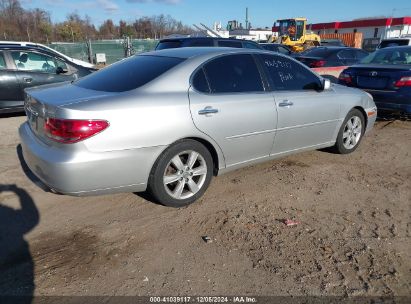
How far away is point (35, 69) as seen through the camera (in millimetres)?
7848

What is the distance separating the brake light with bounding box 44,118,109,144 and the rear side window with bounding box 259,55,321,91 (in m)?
2.23

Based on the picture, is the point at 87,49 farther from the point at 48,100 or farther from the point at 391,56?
the point at 48,100

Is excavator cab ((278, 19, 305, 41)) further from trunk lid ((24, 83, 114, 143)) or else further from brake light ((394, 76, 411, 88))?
trunk lid ((24, 83, 114, 143))

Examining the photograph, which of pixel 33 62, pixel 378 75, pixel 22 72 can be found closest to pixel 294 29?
pixel 378 75

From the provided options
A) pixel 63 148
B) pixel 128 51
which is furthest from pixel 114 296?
pixel 128 51

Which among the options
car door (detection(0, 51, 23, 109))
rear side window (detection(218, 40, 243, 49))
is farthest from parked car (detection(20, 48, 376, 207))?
rear side window (detection(218, 40, 243, 49))

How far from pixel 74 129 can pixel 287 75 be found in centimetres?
278

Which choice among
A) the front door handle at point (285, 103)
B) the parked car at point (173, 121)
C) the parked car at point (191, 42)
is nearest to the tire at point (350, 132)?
the parked car at point (173, 121)

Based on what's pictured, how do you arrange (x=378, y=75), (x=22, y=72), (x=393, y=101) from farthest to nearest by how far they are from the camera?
1. (x=22, y=72)
2. (x=378, y=75)
3. (x=393, y=101)

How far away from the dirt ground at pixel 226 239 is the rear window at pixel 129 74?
1.23 metres

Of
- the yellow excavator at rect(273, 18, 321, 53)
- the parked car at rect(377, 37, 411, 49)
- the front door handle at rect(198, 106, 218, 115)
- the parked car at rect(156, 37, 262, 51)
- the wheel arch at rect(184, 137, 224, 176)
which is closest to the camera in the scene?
the front door handle at rect(198, 106, 218, 115)

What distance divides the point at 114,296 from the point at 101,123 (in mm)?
1404

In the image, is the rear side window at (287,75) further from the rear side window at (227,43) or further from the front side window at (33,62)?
the rear side window at (227,43)

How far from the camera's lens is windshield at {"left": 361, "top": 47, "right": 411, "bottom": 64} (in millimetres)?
7597
